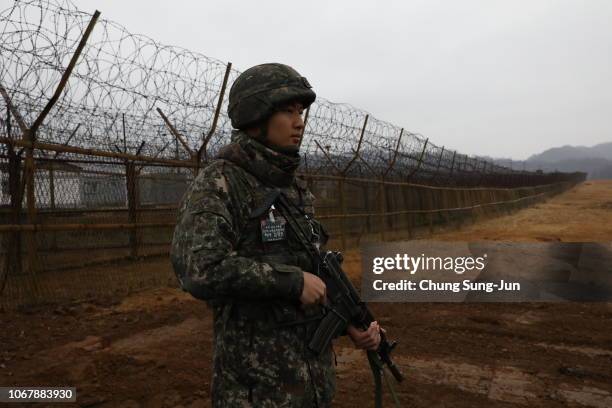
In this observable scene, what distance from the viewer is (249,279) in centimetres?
137

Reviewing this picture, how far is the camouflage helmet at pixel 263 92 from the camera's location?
1637mm

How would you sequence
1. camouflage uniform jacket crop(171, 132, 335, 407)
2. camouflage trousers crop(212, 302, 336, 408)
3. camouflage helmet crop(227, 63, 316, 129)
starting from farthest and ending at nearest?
camouflage helmet crop(227, 63, 316, 129)
camouflage trousers crop(212, 302, 336, 408)
camouflage uniform jacket crop(171, 132, 335, 407)

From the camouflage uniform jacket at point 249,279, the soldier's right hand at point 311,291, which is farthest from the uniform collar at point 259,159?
the soldier's right hand at point 311,291

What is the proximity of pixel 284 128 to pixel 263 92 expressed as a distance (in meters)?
0.14

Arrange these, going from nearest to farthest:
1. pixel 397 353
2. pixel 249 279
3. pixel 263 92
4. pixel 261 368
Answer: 1. pixel 249 279
2. pixel 261 368
3. pixel 263 92
4. pixel 397 353

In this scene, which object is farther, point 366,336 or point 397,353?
point 397,353

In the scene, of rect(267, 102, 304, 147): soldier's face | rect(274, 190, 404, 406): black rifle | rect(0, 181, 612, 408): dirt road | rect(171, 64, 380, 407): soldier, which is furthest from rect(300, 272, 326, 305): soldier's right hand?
rect(0, 181, 612, 408): dirt road

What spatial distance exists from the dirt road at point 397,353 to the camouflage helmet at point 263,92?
218cm

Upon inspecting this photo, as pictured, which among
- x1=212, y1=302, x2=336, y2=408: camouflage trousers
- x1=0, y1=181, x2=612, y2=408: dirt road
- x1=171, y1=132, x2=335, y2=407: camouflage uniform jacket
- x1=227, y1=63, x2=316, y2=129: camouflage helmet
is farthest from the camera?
x1=0, y1=181, x2=612, y2=408: dirt road

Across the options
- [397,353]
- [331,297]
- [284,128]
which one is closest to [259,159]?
[284,128]

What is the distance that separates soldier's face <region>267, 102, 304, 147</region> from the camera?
165 centimetres

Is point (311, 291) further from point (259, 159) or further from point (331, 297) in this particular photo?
point (259, 159)

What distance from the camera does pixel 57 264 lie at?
546cm

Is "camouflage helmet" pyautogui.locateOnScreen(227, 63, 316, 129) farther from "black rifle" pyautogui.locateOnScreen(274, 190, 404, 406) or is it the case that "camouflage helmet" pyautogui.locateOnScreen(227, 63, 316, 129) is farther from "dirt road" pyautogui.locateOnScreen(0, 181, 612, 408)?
"dirt road" pyautogui.locateOnScreen(0, 181, 612, 408)
